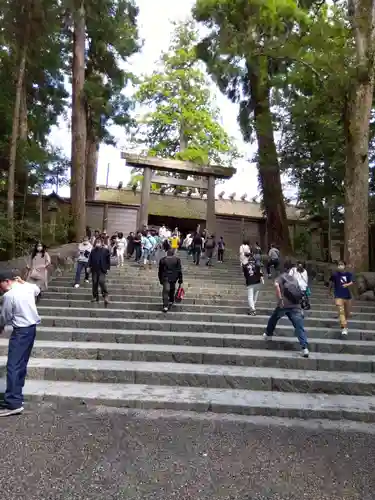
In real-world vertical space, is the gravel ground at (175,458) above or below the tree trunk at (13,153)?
below

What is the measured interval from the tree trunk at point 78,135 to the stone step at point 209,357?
33.6ft

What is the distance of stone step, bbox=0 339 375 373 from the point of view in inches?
235

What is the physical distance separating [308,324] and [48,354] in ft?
16.1

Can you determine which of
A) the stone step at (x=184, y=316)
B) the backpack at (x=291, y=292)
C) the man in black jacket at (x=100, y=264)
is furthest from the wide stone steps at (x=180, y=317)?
the backpack at (x=291, y=292)

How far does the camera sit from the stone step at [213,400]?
14.8 feet

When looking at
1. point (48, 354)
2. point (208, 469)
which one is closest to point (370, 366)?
point (208, 469)

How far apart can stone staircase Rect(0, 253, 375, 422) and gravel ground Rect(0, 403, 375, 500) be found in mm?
404

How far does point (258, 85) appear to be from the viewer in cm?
1645

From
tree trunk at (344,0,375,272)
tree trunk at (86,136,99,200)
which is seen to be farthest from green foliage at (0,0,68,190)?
tree trunk at (344,0,375,272)

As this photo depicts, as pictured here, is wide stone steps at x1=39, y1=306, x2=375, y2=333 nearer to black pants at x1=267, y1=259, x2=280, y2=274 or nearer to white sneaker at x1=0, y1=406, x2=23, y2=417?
white sneaker at x1=0, y1=406, x2=23, y2=417

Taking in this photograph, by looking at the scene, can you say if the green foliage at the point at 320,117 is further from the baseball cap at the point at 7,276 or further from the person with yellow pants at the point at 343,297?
the baseball cap at the point at 7,276

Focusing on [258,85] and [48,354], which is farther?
[258,85]

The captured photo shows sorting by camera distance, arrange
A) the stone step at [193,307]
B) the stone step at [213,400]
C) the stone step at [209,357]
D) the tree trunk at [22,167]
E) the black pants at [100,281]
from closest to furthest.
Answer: the stone step at [213,400], the stone step at [209,357], the black pants at [100,281], the stone step at [193,307], the tree trunk at [22,167]

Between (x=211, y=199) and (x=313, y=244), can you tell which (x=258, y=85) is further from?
(x=313, y=244)
